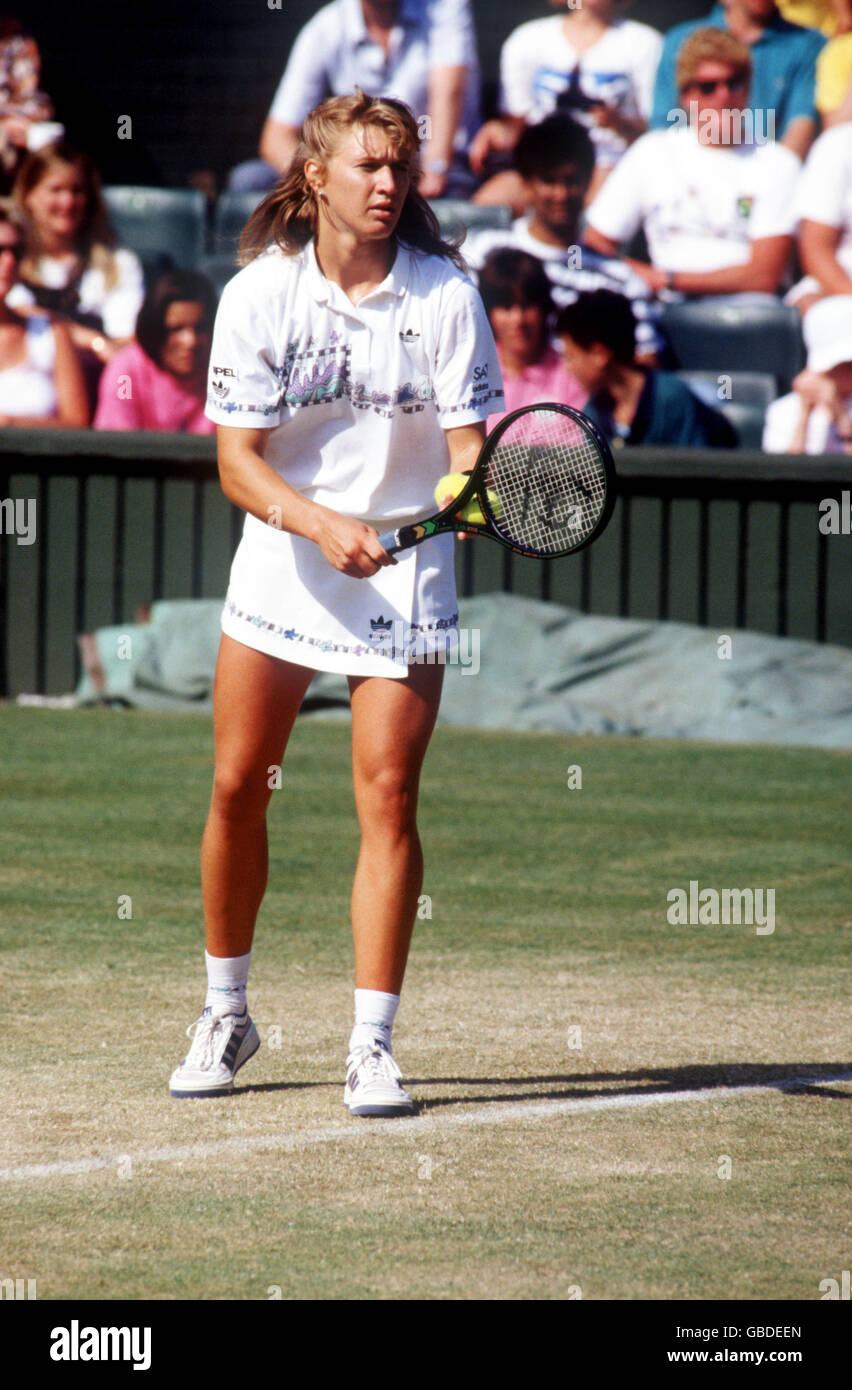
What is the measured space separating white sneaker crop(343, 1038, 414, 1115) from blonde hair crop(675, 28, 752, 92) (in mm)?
10720

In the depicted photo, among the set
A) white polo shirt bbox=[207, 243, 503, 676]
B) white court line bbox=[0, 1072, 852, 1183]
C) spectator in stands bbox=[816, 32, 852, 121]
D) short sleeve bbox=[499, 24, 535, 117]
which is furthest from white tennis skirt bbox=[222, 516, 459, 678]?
short sleeve bbox=[499, 24, 535, 117]

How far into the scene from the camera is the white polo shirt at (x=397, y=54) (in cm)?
1434

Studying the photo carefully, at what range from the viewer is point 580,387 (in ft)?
42.8

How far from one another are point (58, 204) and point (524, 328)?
3574 mm

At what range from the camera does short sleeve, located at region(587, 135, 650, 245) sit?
45.2 feet

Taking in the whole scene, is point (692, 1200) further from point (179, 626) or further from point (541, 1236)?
point (179, 626)

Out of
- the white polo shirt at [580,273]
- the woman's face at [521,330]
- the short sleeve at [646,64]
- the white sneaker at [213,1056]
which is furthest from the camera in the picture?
the short sleeve at [646,64]

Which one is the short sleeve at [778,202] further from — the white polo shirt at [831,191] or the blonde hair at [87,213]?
the blonde hair at [87,213]

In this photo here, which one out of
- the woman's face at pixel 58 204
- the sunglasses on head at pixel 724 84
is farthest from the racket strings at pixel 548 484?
the woman's face at pixel 58 204

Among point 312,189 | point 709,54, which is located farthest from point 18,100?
point 312,189

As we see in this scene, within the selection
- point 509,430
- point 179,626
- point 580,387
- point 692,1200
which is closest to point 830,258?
point 580,387

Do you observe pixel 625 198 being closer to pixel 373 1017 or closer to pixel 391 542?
pixel 391 542

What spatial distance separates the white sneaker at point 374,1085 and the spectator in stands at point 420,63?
10606 mm

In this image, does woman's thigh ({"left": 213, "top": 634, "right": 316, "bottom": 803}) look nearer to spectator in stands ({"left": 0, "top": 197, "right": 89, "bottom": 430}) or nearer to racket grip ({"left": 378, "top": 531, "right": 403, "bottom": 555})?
racket grip ({"left": 378, "top": 531, "right": 403, "bottom": 555})
